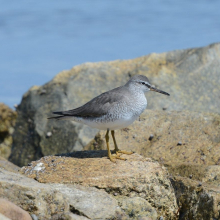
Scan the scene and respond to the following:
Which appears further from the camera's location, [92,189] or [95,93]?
[95,93]

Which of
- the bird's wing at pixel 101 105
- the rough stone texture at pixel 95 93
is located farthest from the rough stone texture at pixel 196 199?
the rough stone texture at pixel 95 93

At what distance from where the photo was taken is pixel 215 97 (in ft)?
43.8

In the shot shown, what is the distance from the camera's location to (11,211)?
19.8 ft

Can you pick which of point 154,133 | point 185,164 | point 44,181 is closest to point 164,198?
point 185,164

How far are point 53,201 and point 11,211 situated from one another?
0.72 metres

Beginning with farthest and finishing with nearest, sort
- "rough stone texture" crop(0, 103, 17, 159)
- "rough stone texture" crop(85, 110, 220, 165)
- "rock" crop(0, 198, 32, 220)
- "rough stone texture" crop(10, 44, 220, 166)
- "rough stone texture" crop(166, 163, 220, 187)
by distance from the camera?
"rough stone texture" crop(0, 103, 17, 159), "rough stone texture" crop(10, 44, 220, 166), "rough stone texture" crop(85, 110, 220, 165), "rough stone texture" crop(166, 163, 220, 187), "rock" crop(0, 198, 32, 220)

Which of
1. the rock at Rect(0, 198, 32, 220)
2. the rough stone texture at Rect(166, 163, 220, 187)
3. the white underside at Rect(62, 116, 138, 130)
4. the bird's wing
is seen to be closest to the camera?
the rock at Rect(0, 198, 32, 220)

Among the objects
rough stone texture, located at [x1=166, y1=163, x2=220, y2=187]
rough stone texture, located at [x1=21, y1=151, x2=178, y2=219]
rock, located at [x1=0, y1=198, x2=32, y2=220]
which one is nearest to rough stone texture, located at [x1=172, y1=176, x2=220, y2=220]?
rough stone texture, located at [x1=21, y1=151, x2=178, y2=219]

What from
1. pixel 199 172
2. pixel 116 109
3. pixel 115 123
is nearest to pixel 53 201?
pixel 115 123

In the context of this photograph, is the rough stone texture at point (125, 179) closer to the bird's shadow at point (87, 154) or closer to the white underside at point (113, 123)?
the bird's shadow at point (87, 154)

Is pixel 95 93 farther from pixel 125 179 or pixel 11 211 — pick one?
pixel 11 211

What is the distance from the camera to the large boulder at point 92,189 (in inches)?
255

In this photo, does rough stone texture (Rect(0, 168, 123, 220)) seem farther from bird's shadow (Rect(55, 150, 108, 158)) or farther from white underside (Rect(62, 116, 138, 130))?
white underside (Rect(62, 116, 138, 130))

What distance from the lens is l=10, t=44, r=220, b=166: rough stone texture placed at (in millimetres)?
12758
